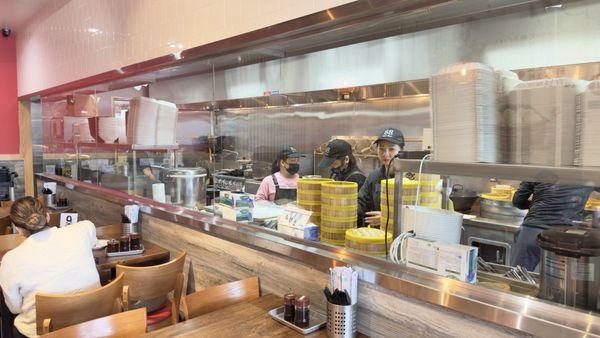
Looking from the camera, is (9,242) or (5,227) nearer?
(9,242)

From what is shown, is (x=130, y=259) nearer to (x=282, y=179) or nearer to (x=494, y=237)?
(x=282, y=179)

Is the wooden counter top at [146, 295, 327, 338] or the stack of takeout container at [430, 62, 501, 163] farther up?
the stack of takeout container at [430, 62, 501, 163]

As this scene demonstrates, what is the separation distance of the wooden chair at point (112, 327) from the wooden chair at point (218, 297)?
8.4 inches

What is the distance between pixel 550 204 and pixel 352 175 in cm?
119

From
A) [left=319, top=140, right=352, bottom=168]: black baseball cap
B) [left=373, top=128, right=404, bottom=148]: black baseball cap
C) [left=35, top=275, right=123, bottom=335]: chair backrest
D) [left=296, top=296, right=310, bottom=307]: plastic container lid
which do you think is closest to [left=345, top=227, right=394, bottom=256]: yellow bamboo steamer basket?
[left=296, top=296, right=310, bottom=307]: plastic container lid

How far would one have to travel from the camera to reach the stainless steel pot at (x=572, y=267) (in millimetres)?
1195

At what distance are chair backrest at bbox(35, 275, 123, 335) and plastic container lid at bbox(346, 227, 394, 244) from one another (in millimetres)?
1257

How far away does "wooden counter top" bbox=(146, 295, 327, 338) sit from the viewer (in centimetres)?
166

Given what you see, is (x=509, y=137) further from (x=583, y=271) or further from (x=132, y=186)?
(x=132, y=186)

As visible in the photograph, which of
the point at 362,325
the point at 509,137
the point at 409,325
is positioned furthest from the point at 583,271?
the point at 362,325

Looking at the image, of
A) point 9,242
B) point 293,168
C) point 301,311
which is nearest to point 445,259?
point 301,311

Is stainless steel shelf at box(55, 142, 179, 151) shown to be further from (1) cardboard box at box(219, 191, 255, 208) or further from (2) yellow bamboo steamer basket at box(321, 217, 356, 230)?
(2) yellow bamboo steamer basket at box(321, 217, 356, 230)

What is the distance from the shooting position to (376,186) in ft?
7.87

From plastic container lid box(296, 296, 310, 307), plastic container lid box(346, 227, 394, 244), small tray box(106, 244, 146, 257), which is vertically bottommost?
small tray box(106, 244, 146, 257)
